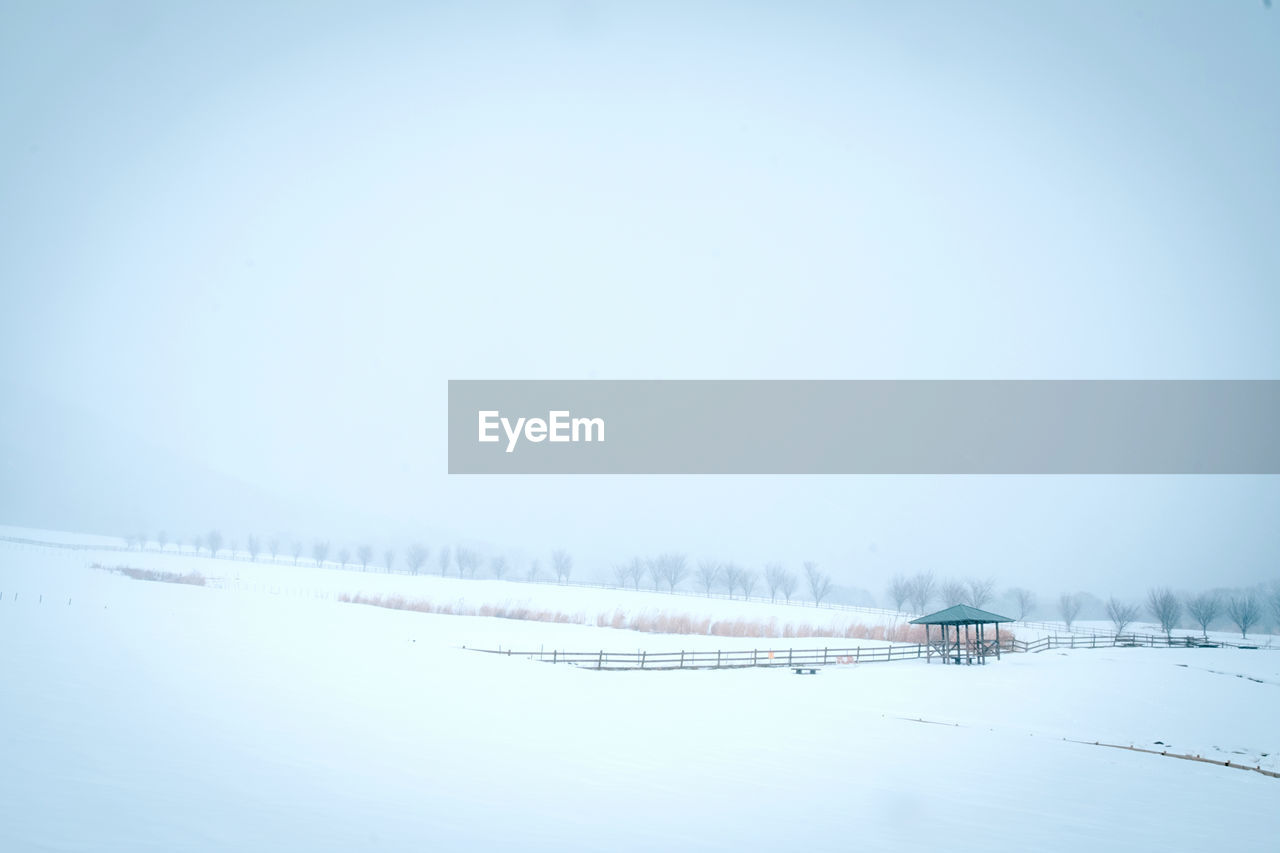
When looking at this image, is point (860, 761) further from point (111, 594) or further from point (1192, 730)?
point (111, 594)

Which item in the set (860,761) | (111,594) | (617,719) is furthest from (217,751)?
(111,594)

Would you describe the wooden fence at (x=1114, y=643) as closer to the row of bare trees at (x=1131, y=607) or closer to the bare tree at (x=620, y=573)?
the row of bare trees at (x=1131, y=607)

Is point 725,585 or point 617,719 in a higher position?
point 617,719

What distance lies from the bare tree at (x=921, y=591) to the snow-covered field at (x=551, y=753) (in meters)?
75.0

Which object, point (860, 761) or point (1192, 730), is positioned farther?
point (1192, 730)

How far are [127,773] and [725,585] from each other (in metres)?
145

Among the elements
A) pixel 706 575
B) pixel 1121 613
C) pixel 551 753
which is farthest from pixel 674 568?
pixel 551 753

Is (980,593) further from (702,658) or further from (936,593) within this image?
(702,658)

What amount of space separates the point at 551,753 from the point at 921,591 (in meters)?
106

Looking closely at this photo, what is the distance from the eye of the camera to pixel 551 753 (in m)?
16.1

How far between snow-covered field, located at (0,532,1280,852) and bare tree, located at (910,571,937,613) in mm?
75002

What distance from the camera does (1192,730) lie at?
83.4 feet

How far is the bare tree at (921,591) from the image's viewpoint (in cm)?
A: 10712

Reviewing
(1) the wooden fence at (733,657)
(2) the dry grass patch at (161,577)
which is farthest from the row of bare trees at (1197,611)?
(2) the dry grass patch at (161,577)
